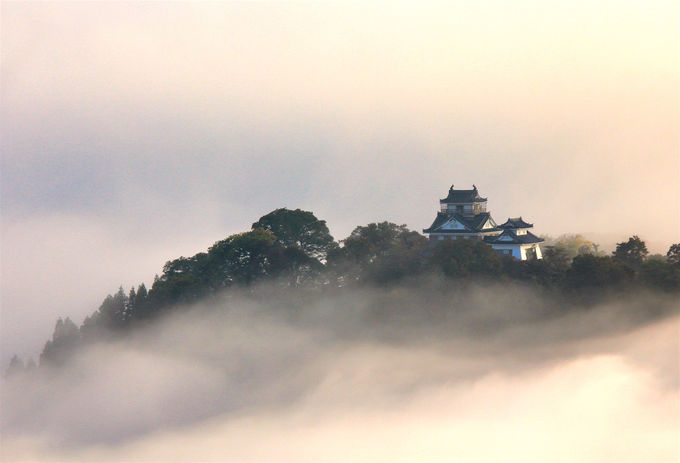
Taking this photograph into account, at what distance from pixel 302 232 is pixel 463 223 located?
12256mm

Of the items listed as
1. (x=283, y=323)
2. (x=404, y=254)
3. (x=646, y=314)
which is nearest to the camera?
(x=646, y=314)

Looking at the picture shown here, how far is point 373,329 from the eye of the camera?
246 feet

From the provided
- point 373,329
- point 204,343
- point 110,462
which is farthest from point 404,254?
point 110,462

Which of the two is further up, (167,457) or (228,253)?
(228,253)

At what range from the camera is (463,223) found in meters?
78.0

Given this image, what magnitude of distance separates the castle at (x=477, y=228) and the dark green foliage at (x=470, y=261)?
279 inches

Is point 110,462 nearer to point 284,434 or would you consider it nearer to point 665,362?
point 284,434

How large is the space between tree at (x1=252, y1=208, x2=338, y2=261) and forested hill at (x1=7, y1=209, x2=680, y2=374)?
0.07 meters

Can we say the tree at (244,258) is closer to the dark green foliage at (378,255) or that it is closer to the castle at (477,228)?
the dark green foliage at (378,255)

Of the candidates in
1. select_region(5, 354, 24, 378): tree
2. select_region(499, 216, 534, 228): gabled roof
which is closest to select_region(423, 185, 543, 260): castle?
select_region(499, 216, 534, 228): gabled roof

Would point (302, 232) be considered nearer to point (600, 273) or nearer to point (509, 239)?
point (509, 239)

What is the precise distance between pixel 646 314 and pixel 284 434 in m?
27.8

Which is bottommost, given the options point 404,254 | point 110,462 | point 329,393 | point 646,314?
point 110,462

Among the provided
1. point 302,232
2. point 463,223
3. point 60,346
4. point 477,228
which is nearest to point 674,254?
point 477,228
